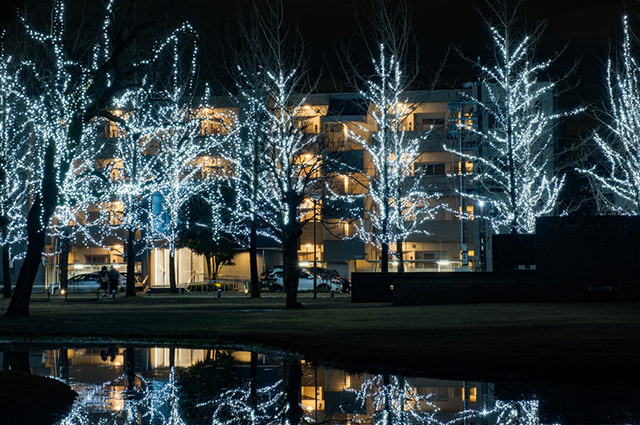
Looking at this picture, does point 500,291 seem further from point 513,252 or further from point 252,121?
Answer: point 252,121

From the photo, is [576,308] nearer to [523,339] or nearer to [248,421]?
[523,339]

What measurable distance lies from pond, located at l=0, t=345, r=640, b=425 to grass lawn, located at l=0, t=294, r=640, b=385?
71 centimetres

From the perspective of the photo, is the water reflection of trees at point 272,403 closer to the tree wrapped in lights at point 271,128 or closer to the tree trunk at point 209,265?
the tree wrapped in lights at point 271,128

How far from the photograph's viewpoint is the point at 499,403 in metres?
9.18

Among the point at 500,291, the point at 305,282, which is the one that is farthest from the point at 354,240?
the point at 500,291

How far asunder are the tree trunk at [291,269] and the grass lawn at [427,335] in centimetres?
260

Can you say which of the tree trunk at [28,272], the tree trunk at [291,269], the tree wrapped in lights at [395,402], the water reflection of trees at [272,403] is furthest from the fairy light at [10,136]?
the tree wrapped in lights at [395,402]

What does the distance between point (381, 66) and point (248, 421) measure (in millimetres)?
29251

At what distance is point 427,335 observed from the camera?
49.7 ft

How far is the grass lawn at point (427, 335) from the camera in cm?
1122

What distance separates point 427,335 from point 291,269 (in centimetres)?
1317

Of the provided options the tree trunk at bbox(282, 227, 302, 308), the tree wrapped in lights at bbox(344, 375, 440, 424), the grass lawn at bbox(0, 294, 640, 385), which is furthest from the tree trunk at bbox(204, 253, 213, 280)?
the tree wrapped in lights at bbox(344, 375, 440, 424)

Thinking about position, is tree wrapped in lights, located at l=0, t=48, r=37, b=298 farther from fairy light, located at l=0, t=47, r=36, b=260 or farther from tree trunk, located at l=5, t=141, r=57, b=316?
tree trunk, located at l=5, t=141, r=57, b=316

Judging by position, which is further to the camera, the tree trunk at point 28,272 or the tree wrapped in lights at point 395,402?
the tree trunk at point 28,272
